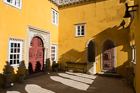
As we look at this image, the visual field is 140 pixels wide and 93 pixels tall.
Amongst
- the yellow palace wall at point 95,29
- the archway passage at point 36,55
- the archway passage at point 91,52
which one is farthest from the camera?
the archway passage at point 91,52

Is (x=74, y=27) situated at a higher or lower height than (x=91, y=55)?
higher

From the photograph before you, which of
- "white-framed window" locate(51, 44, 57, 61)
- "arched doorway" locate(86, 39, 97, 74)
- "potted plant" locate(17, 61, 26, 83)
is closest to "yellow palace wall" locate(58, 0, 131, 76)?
"arched doorway" locate(86, 39, 97, 74)

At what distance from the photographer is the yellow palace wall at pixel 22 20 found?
6.03m

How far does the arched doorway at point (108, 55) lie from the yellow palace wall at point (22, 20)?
4894 mm

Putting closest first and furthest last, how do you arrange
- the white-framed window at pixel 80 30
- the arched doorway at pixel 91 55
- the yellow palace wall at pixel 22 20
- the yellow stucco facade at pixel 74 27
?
1. the yellow palace wall at pixel 22 20
2. the yellow stucco facade at pixel 74 27
3. the arched doorway at pixel 91 55
4. the white-framed window at pixel 80 30

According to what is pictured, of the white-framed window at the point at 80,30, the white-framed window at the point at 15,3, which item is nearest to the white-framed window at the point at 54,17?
the white-framed window at the point at 80,30

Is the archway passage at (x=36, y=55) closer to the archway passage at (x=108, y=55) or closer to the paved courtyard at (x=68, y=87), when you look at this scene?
the paved courtyard at (x=68, y=87)

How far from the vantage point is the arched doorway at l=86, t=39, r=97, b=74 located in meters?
9.13

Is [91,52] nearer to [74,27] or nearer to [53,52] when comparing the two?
[74,27]

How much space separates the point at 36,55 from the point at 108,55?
600 centimetres

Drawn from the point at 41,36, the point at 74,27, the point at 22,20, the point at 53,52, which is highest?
the point at 74,27

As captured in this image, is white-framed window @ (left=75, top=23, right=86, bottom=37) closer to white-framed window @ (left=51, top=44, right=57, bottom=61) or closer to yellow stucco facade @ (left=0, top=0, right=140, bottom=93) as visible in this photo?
yellow stucco facade @ (left=0, top=0, right=140, bottom=93)

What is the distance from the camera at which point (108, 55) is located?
888cm

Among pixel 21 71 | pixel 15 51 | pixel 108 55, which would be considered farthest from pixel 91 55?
pixel 15 51
